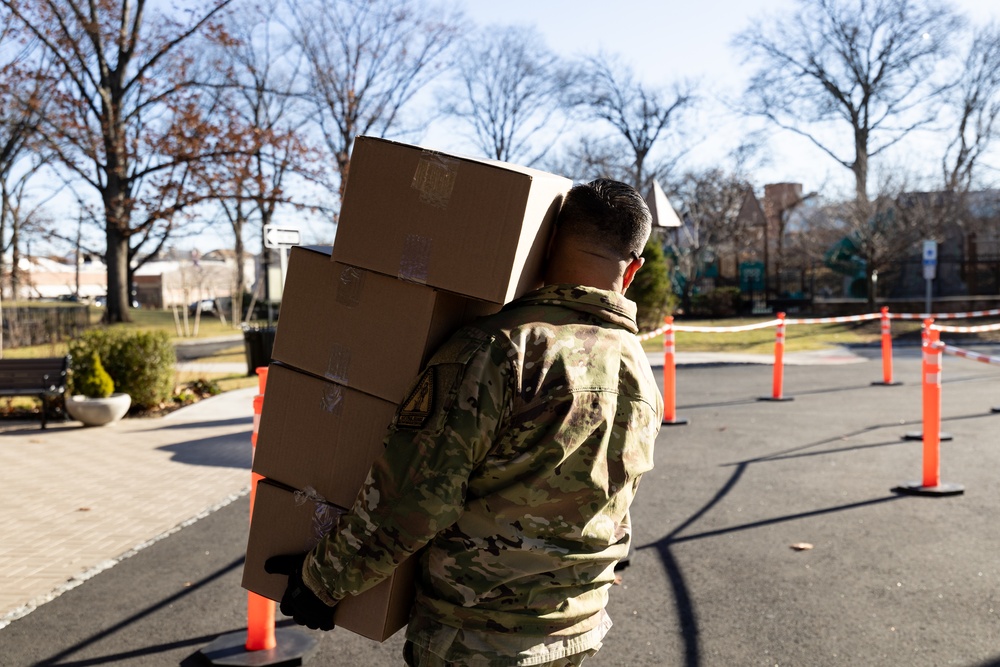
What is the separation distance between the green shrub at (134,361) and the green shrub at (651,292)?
1458cm

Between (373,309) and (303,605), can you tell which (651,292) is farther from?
(303,605)

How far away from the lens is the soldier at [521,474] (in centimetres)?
194

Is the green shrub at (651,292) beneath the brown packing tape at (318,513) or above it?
above

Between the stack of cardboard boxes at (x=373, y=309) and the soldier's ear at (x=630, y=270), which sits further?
the soldier's ear at (x=630, y=270)

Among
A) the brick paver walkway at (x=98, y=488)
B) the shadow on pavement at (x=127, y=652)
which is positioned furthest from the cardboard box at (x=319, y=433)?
the brick paver walkway at (x=98, y=488)

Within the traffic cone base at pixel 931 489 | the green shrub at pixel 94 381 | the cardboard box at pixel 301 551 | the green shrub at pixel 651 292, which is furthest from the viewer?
the green shrub at pixel 651 292

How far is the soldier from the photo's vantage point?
1.94 metres

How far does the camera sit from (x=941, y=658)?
13.4ft

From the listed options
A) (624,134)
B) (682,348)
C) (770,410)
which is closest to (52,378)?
(770,410)

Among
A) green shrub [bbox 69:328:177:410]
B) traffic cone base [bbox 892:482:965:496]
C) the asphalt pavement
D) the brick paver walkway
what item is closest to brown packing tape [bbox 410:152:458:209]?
the asphalt pavement

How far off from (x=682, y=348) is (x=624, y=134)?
24.6 m

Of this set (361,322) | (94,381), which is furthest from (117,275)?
(361,322)

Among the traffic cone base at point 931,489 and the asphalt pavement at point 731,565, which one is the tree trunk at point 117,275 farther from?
the traffic cone base at point 931,489

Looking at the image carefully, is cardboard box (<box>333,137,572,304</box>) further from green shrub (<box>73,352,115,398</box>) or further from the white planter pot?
green shrub (<box>73,352,115,398</box>)
